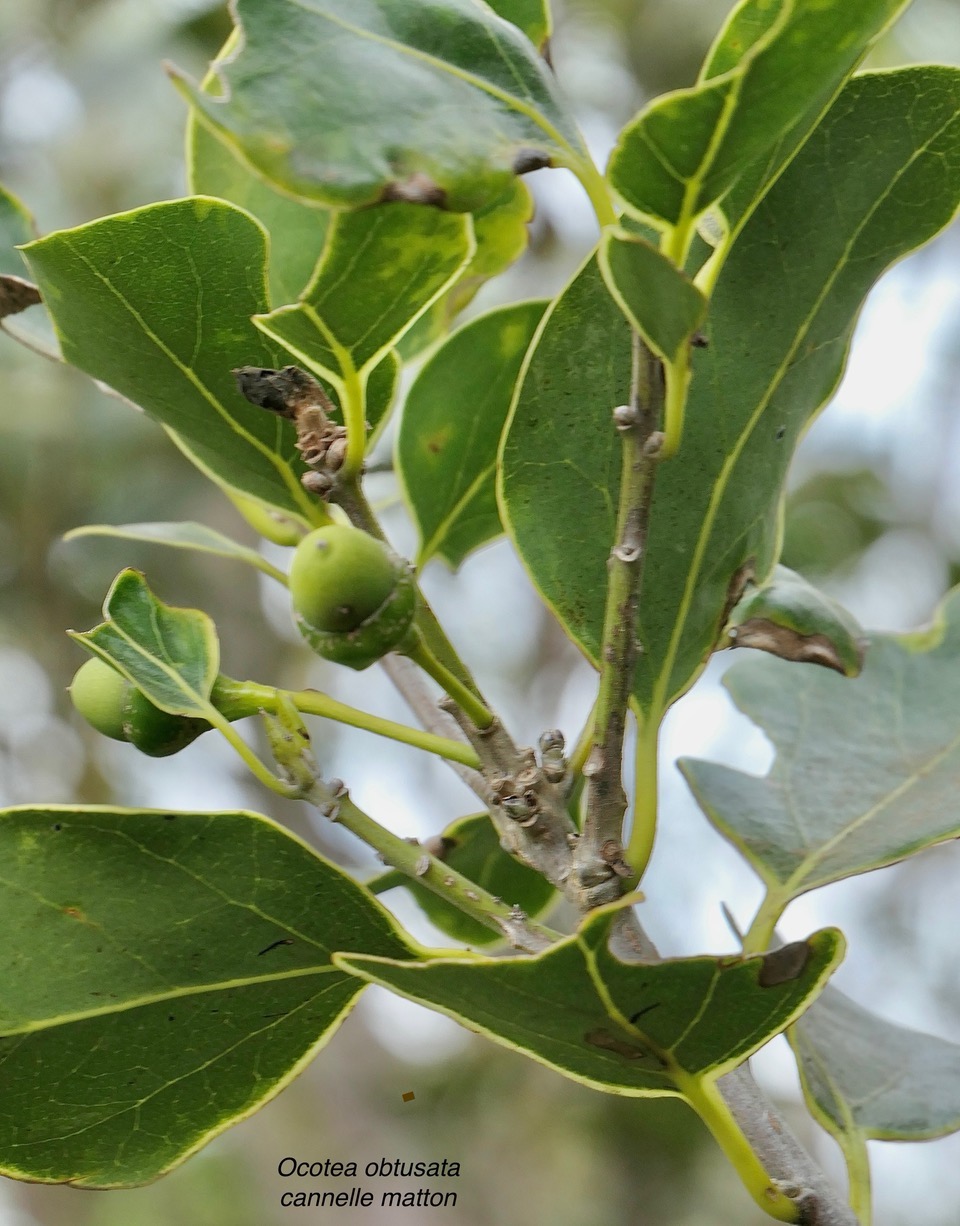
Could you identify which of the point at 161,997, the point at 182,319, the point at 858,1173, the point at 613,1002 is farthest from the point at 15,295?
the point at 858,1173

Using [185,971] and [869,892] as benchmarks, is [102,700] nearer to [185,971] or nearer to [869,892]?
[185,971]

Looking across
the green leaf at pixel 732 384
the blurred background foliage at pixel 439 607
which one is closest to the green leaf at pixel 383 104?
the green leaf at pixel 732 384

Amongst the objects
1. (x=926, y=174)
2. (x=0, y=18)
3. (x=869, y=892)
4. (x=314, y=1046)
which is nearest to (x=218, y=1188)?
(x=869, y=892)

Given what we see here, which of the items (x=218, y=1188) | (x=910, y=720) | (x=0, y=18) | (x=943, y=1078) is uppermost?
(x=0, y=18)

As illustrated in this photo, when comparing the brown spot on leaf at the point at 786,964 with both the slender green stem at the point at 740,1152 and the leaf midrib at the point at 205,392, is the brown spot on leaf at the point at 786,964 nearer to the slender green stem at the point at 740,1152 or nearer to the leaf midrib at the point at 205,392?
the slender green stem at the point at 740,1152

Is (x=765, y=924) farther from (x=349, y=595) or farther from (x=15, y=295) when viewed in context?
(x=15, y=295)

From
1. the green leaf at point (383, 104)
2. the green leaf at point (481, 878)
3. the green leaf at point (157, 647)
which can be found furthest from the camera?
the green leaf at point (481, 878)
